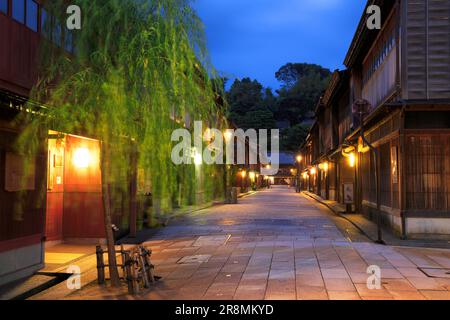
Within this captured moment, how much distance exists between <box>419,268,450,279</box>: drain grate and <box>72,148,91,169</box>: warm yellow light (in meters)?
9.76

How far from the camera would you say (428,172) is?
15.3m

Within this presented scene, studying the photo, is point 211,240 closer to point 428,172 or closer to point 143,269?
point 143,269

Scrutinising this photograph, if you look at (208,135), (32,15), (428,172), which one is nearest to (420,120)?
(428,172)

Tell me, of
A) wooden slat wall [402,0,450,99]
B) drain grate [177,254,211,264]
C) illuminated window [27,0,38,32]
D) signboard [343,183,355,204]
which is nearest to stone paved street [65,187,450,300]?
drain grate [177,254,211,264]

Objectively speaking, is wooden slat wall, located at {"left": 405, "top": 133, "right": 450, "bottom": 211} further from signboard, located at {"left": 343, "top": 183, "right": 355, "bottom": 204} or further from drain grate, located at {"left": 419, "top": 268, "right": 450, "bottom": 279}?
signboard, located at {"left": 343, "top": 183, "right": 355, "bottom": 204}

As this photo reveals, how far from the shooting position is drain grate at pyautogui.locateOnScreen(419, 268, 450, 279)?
980 centimetres

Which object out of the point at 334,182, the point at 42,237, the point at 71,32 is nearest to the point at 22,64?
the point at 71,32

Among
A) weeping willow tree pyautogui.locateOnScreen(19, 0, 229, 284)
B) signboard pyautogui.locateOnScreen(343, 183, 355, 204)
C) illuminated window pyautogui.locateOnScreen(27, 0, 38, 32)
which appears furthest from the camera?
signboard pyautogui.locateOnScreen(343, 183, 355, 204)

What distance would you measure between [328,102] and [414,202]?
942 inches

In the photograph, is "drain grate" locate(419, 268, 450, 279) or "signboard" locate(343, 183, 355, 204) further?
"signboard" locate(343, 183, 355, 204)

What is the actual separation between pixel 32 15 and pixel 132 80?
157 inches

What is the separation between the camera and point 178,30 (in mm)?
8680

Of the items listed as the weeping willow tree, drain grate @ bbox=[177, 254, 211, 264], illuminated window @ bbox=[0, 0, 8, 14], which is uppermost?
illuminated window @ bbox=[0, 0, 8, 14]

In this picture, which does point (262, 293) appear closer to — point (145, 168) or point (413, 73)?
point (145, 168)
